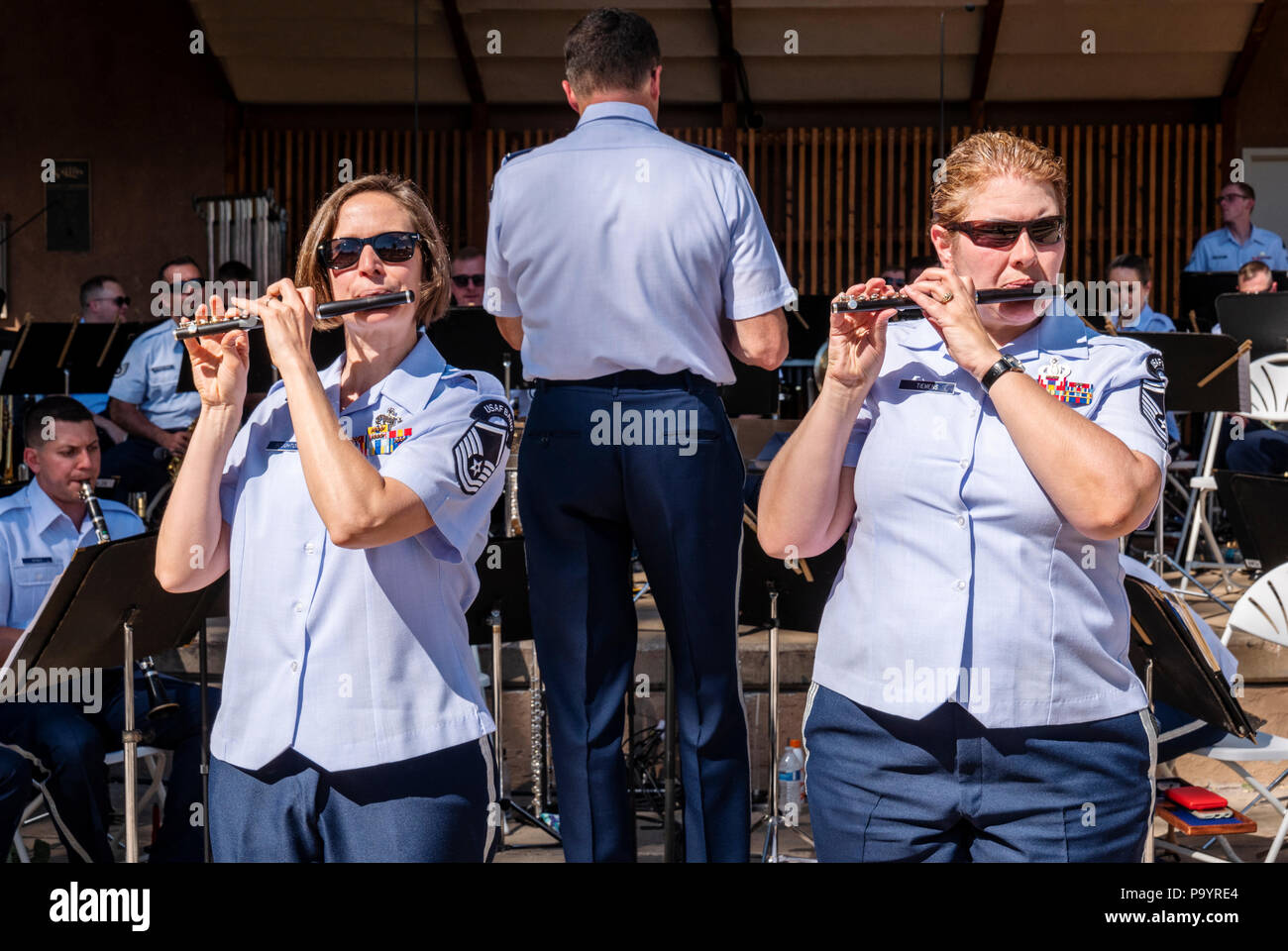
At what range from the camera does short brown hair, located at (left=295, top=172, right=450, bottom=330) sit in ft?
6.60

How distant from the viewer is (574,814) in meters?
2.43

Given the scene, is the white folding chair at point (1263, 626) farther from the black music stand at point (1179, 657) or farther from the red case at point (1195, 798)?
→ the black music stand at point (1179, 657)

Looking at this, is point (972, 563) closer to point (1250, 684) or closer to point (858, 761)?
point (858, 761)

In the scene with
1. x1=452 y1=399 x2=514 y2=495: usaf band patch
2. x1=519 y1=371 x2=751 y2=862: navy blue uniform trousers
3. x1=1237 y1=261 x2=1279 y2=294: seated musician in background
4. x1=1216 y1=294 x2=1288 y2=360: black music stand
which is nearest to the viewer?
x1=452 y1=399 x2=514 y2=495: usaf band patch

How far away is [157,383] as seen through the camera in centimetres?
649

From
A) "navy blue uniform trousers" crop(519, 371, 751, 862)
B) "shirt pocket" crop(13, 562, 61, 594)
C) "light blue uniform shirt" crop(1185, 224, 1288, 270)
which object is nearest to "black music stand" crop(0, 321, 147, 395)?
"shirt pocket" crop(13, 562, 61, 594)

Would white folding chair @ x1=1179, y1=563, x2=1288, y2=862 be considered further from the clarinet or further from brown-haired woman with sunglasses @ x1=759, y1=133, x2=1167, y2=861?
the clarinet

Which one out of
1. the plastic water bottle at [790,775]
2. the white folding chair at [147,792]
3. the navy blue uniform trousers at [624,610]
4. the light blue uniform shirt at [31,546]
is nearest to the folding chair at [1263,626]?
the plastic water bottle at [790,775]

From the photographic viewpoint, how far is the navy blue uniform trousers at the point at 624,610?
2430mm

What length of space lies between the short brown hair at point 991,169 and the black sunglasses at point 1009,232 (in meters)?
0.03

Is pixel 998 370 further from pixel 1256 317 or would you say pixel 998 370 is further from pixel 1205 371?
pixel 1256 317

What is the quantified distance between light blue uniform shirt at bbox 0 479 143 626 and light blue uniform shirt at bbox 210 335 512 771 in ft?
7.62
